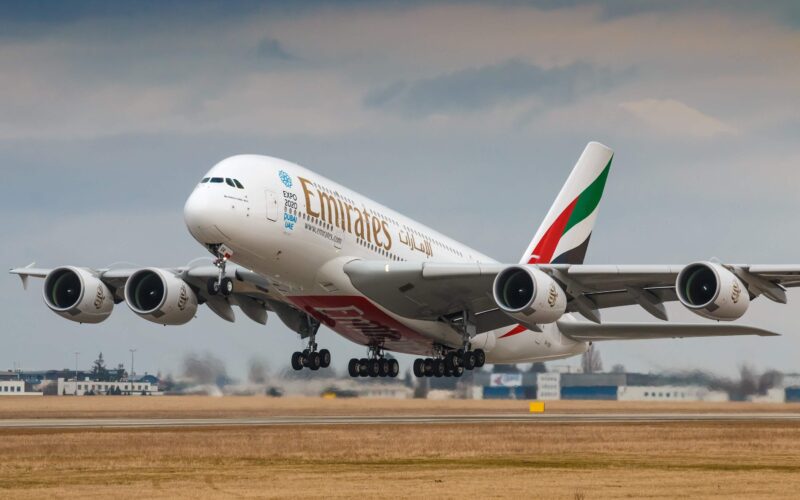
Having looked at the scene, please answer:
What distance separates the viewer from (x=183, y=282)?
43.6 meters

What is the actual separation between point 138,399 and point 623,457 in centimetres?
4515

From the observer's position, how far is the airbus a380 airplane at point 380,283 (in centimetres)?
3534

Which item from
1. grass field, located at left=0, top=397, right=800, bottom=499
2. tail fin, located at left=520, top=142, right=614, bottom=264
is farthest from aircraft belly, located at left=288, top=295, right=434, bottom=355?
tail fin, located at left=520, top=142, right=614, bottom=264

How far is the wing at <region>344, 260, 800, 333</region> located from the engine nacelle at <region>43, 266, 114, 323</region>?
34.7 feet

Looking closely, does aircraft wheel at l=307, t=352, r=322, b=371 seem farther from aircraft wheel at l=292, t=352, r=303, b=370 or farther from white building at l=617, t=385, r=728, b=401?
white building at l=617, t=385, r=728, b=401

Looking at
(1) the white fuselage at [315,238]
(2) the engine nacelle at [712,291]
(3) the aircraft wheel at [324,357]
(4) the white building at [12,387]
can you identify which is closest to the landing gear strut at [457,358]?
(1) the white fuselage at [315,238]

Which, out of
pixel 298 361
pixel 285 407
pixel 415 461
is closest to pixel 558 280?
pixel 415 461

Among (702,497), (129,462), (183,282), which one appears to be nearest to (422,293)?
(183,282)

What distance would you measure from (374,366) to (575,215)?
1117 centimetres

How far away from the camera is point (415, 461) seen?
3225 cm

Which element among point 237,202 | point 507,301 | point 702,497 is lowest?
point 702,497

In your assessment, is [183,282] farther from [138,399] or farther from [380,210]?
[138,399]

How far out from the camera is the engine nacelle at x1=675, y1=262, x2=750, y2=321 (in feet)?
117

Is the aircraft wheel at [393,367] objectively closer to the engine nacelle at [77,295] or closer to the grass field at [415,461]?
the grass field at [415,461]
